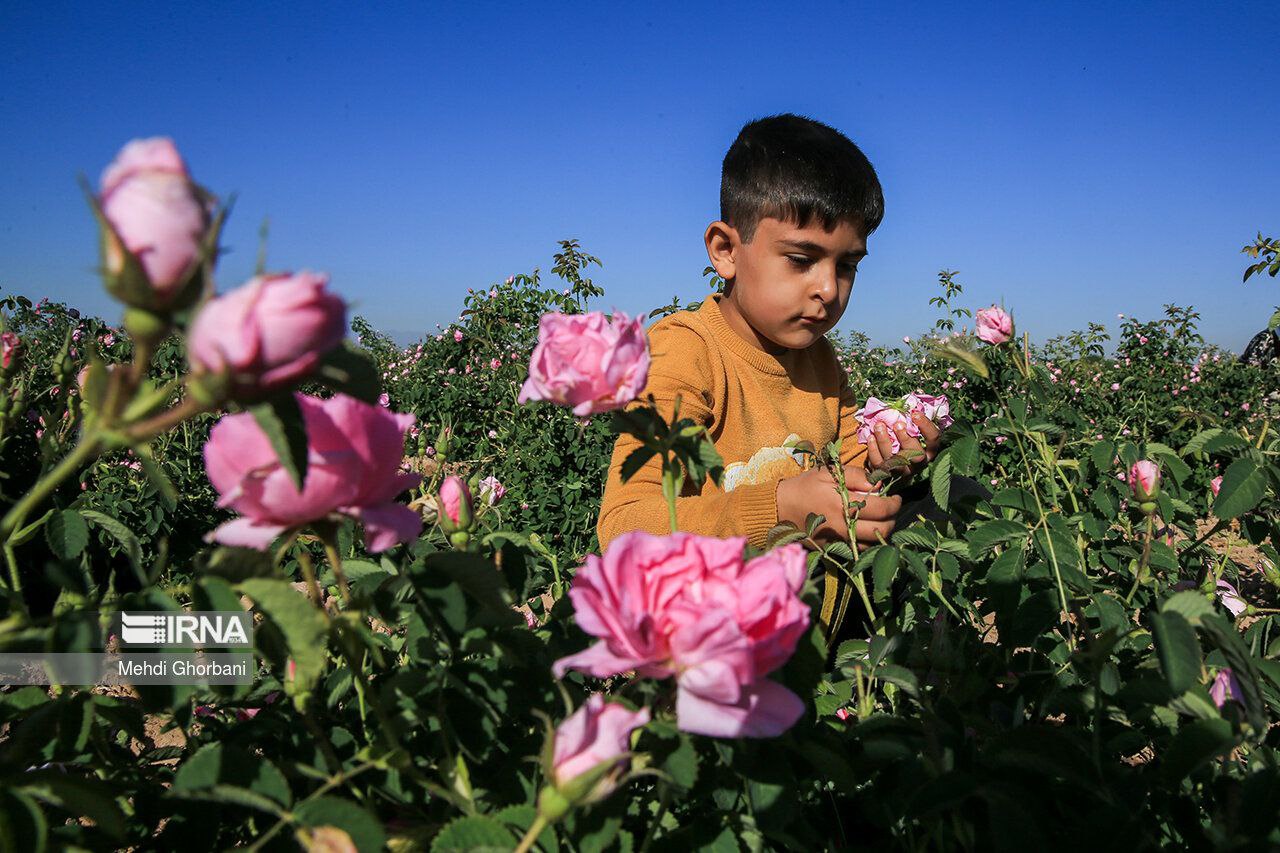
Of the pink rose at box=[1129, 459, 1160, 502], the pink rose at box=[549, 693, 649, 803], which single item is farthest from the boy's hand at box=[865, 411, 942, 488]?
the pink rose at box=[549, 693, 649, 803]

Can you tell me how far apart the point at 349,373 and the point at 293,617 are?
0.15 m

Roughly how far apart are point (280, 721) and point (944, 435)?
1.01 m

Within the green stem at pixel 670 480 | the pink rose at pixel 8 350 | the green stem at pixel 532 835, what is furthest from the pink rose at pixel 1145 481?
the pink rose at pixel 8 350

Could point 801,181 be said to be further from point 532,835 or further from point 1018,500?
point 532,835

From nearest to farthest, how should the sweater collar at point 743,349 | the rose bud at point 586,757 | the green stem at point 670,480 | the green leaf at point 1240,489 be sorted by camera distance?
the rose bud at point 586,757, the green stem at point 670,480, the green leaf at point 1240,489, the sweater collar at point 743,349

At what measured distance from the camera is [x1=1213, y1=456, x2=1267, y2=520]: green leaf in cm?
97

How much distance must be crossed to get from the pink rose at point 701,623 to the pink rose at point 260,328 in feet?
0.74

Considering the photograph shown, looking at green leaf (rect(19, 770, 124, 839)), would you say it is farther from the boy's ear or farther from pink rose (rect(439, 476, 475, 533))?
the boy's ear

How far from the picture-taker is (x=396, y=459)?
0.50 m

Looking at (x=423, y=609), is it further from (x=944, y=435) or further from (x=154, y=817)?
(x=944, y=435)

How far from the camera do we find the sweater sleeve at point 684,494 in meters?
1.32

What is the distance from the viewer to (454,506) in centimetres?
81

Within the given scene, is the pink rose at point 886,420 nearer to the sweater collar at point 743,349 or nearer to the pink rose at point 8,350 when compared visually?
the sweater collar at point 743,349

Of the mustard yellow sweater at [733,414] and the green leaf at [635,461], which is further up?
the mustard yellow sweater at [733,414]
